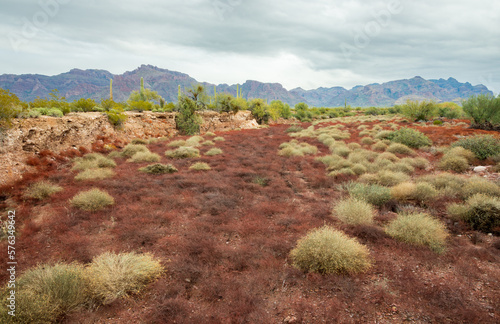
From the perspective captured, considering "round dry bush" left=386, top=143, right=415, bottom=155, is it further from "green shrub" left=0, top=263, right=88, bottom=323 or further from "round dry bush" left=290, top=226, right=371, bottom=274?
"green shrub" left=0, top=263, right=88, bottom=323

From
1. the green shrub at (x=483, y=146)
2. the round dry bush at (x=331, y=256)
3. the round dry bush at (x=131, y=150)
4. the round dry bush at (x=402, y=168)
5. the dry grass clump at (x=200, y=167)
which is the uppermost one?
the green shrub at (x=483, y=146)

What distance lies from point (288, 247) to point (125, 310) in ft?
10.8

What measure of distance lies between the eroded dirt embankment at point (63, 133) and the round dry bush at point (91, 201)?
3.92 m

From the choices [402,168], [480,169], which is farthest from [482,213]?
[480,169]

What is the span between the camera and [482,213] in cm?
600

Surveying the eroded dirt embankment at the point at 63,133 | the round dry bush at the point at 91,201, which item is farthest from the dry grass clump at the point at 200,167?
the eroded dirt embankment at the point at 63,133

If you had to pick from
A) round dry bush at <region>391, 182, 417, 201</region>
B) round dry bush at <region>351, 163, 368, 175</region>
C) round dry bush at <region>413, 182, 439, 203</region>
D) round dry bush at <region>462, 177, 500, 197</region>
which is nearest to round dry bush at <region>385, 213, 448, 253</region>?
round dry bush at <region>391, 182, 417, 201</region>

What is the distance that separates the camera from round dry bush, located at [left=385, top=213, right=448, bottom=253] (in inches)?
201

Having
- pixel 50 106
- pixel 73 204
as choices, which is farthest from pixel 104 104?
pixel 73 204

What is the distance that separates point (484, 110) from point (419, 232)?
2325 centimetres

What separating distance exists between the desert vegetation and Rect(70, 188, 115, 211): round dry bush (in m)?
0.04

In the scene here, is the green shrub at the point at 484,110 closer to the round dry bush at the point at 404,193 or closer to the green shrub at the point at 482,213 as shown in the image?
the round dry bush at the point at 404,193

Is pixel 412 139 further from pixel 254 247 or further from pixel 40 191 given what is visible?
pixel 40 191

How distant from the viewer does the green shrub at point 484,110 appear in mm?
19608
